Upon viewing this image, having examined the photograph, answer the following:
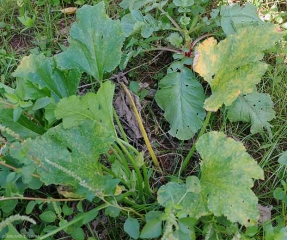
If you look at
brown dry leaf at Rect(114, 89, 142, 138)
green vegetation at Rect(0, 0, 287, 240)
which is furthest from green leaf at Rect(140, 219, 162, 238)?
brown dry leaf at Rect(114, 89, 142, 138)

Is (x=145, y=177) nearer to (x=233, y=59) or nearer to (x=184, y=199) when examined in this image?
(x=184, y=199)

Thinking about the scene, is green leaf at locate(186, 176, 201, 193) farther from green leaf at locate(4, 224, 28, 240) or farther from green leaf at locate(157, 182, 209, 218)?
green leaf at locate(4, 224, 28, 240)

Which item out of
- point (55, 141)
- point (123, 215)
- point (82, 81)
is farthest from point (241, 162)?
point (82, 81)

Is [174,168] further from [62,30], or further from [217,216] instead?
[62,30]

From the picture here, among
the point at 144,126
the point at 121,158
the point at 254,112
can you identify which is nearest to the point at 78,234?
the point at 121,158

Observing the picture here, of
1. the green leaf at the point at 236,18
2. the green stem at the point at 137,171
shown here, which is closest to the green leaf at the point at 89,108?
the green stem at the point at 137,171
